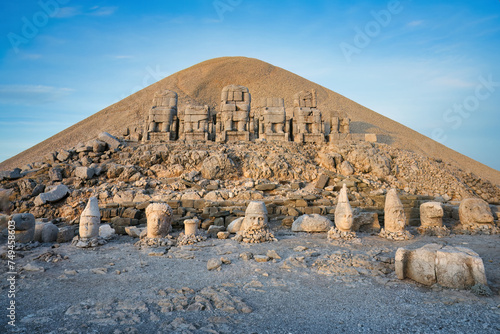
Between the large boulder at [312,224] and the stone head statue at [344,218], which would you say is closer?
the stone head statue at [344,218]

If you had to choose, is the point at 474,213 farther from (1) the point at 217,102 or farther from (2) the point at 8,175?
(1) the point at 217,102

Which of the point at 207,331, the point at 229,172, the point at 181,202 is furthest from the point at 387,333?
the point at 229,172

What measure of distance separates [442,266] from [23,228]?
9.52 meters

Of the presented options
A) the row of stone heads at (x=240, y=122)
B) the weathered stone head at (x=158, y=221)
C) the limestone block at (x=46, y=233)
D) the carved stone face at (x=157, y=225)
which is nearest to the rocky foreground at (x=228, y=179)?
the row of stone heads at (x=240, y=122)

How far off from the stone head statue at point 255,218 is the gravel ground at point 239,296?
48.9 inches

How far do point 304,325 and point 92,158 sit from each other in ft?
43.3

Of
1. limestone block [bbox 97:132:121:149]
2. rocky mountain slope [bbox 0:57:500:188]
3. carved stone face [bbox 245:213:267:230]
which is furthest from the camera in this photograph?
rocky mountain slope [bbox 0:57:500:188]

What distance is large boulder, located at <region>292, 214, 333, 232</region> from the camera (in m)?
9.02

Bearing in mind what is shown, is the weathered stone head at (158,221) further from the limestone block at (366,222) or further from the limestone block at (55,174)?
the limestone block at (55,174)

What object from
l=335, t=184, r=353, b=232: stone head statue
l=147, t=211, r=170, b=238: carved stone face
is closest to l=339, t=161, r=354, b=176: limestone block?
l=335, t=184, r=353, b=232: stone head statue

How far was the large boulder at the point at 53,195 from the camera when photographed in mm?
10922

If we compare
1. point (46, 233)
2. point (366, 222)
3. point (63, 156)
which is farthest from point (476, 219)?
point (63, 156)

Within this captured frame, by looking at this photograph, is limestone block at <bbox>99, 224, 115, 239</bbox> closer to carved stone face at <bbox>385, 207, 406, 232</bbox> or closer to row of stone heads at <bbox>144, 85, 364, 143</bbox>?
row of stone heads at <bbox>144, 85, 364, 143</bbox>

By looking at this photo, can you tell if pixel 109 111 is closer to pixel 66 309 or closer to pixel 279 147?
pixel 279 147
